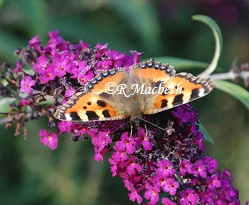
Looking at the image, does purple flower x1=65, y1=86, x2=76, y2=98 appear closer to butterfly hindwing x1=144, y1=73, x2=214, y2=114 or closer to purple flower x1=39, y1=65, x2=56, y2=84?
purple flower x1=39, y1=65, x2=56, y2=84

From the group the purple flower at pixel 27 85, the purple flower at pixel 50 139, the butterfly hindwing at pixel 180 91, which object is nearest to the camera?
the butterfly hindwing at pixel 180 91

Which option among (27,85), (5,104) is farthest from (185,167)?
(5,104)

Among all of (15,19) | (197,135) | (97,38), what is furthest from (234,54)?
(197,135)

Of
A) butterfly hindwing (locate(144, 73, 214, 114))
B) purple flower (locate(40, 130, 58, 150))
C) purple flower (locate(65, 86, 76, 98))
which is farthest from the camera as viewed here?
purple flower (locate(40, 130, 58, 150))

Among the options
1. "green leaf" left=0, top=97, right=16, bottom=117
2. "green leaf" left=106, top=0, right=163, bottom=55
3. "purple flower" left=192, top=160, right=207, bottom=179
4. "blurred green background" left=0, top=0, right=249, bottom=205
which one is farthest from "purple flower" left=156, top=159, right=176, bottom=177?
"green leaf" left=106, top=0, right=163, bottom=55

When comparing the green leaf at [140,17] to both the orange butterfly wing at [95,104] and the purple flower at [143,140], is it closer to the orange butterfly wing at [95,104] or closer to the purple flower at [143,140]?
the orange butterfly wing at [95,104]

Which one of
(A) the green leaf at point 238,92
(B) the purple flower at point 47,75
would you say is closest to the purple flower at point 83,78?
(B) the purple flower at point 47,75

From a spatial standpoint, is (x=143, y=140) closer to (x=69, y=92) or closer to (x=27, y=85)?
(x=69, y=92)
